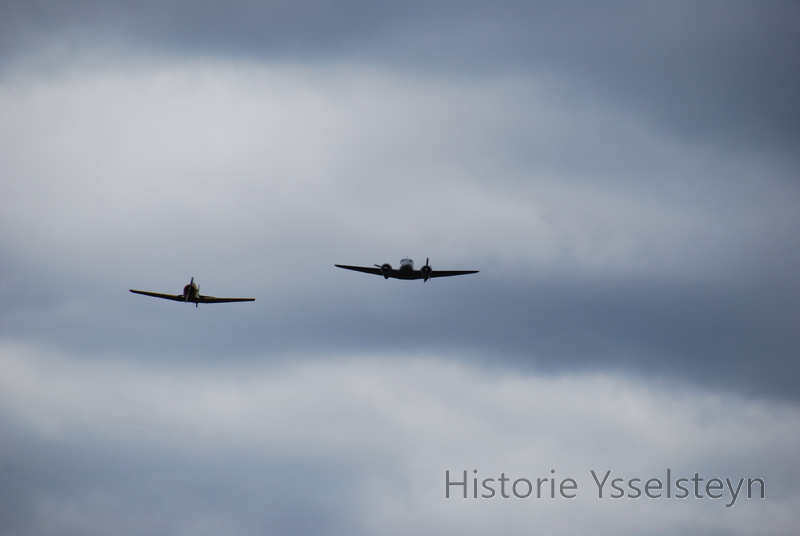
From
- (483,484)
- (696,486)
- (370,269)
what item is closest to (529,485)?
(483,484)

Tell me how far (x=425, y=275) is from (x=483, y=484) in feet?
117

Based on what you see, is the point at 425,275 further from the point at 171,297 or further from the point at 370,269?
the point at 171,297

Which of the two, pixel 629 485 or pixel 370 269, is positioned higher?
pixel 370 269

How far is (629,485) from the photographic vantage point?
5546 inches

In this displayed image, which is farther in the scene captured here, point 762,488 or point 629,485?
point 762,488

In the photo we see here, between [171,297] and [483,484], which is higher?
[171,297]

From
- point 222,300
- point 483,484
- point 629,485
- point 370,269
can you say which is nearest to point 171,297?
point 222,300

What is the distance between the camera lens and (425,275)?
140m

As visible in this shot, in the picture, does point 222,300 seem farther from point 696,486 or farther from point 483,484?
point 696,486

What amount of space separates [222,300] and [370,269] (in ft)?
84.6

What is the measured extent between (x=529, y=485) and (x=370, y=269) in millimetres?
A: 44636

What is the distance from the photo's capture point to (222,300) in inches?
5468

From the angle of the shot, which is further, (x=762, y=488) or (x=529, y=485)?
(x=762, y=488)

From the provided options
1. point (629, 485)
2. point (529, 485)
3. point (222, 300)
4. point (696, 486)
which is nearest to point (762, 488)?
point (696, 486)
